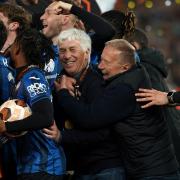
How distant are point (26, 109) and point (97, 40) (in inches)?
57.2

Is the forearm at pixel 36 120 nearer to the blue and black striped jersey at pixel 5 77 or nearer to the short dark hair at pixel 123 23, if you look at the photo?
the blue and black striped jersey at pixel 5 77

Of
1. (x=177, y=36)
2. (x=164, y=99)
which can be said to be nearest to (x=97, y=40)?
(x=164, y=99)

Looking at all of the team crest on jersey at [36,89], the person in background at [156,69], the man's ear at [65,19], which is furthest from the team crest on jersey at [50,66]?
the person in background at [156,69]

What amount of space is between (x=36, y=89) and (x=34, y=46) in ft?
1.33

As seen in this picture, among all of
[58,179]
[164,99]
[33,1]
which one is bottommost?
[58,179]

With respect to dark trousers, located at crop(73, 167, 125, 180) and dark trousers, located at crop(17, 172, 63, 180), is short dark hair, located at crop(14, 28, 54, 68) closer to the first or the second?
dark trousers, located at crop(17, 172, 63, 180)

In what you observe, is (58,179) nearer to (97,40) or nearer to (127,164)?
(127,164)

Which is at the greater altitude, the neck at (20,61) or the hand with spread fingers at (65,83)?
the neck at (20,61)

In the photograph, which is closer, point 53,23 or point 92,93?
Answer: point 92,93

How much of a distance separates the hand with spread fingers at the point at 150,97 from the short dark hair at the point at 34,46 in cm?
69

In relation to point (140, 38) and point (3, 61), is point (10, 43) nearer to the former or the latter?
point (3, 61)

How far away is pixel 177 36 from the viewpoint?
54.9 feet

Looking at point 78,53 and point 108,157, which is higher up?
point 78,53

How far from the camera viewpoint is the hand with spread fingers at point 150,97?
489 cm
